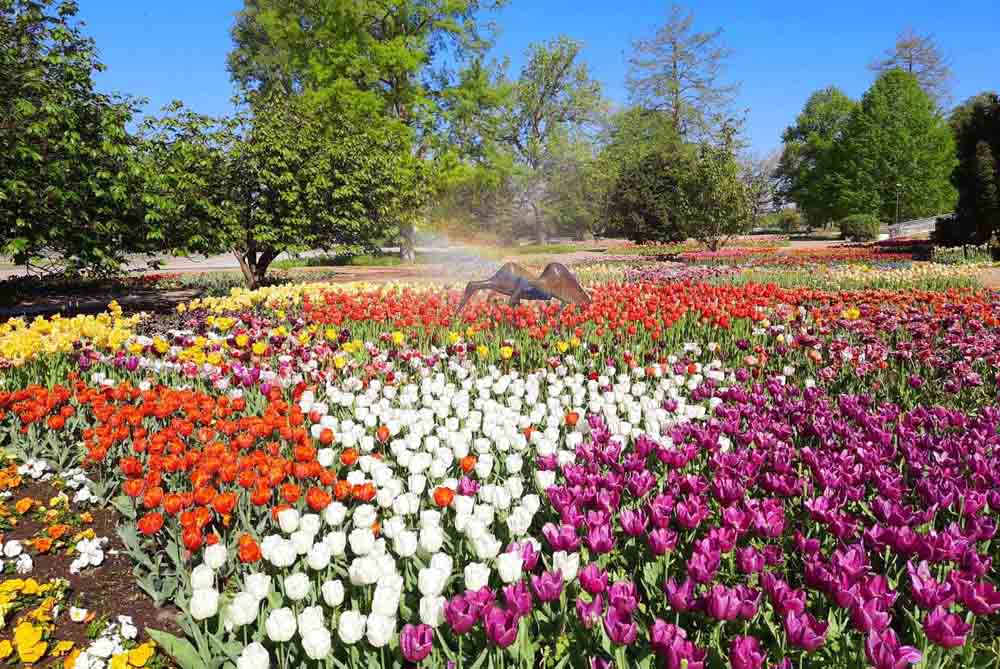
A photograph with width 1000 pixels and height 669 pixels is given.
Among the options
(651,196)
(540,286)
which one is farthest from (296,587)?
(651,196)

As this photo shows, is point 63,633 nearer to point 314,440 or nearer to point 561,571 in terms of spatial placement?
point 314,440

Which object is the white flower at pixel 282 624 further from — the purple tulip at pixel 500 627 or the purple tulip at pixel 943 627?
the purple tulip at pixel 943 627

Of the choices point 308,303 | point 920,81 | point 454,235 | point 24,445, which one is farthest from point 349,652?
point 920,81

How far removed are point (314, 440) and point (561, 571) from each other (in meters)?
2.51

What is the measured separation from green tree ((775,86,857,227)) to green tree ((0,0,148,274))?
50350 millimetres

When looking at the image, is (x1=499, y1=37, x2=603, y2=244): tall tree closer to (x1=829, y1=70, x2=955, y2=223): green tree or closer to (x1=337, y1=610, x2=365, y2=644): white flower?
(x1=829, y1=70, x2=955, y2=223): green tree

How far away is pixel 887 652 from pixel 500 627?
1012 mm

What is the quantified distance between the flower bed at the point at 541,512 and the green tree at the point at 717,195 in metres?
19.6

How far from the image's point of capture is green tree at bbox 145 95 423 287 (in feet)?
43.3

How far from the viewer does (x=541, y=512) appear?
3.23 m

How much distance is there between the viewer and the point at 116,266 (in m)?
10.9

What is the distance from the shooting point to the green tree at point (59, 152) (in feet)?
A: 30.6

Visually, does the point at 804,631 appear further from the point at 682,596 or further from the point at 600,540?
the point at 600,540

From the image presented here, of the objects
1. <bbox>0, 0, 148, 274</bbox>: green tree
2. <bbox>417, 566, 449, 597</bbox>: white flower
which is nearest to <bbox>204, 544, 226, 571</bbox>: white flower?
<bbox>417, 566, 449, 597</bbox>: white flower
